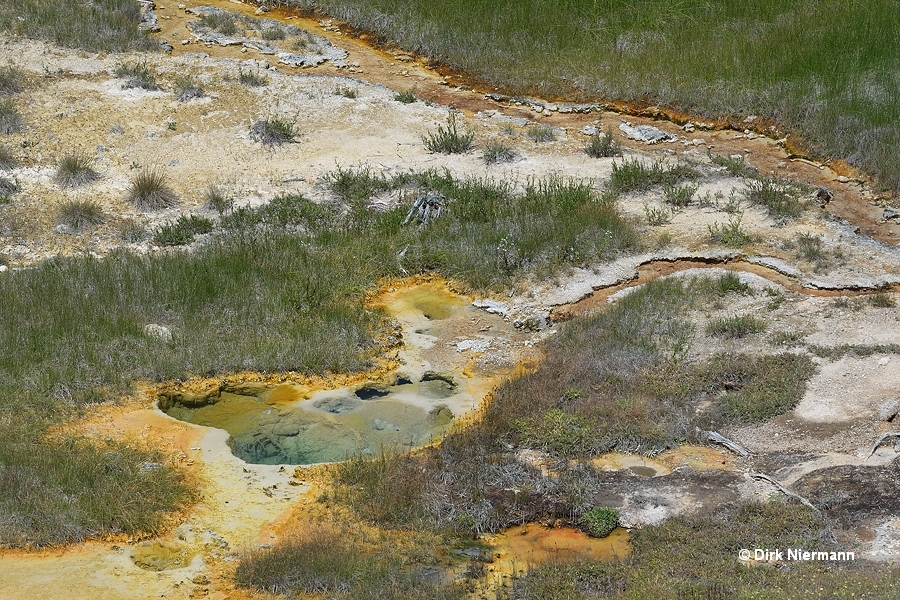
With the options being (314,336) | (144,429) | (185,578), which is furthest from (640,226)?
(185,578)

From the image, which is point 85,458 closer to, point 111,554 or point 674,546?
point 111,554

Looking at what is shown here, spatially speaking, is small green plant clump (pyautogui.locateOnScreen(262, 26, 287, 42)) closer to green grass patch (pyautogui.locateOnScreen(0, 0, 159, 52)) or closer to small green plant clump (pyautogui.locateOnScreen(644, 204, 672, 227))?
green grass patch (pyautogui.locateOnScreen(0, 0, 159, 52))

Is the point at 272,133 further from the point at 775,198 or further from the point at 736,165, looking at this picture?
the point at 775,198

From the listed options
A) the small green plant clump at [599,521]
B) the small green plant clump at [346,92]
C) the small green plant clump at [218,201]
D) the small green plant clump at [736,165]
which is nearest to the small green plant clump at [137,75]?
the small green plant clump at [346,92]

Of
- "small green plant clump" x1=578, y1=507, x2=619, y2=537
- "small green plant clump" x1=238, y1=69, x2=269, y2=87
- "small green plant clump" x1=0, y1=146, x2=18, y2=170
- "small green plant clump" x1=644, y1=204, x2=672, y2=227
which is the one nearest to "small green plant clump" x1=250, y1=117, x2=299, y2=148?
"small green plant clump" x1=238, y1=69, x2=269, y2=87

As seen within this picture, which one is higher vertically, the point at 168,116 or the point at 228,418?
the point at 168,116

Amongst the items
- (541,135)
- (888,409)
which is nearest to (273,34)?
(541,135)
